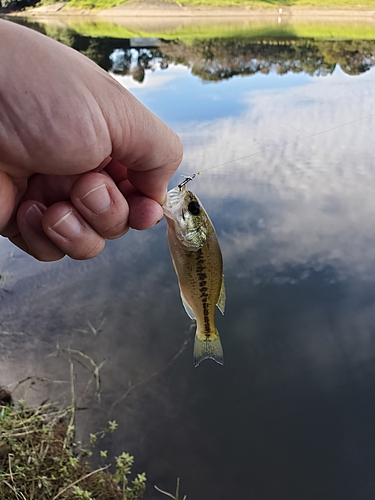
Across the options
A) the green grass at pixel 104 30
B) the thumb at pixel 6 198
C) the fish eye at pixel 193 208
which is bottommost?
the green grass at pixel 104 30

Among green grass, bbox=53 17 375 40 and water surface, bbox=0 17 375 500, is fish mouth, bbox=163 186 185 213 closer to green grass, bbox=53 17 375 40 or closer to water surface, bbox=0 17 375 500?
water surface, bbox=0 17 375 500

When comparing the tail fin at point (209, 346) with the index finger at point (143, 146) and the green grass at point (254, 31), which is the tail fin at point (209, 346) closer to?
the index finger at point (143, 146)

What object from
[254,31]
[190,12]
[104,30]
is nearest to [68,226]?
[254,31]

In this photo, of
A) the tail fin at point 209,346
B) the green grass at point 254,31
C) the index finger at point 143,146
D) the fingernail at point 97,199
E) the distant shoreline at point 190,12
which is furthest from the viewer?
the distant shoreline at point 190,12

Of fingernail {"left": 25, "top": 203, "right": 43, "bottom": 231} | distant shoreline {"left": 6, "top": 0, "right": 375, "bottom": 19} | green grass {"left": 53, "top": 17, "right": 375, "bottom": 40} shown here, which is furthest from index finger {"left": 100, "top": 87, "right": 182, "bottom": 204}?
distant shoreline {"left": 6, "top": 0, "right": 375, "bottom": 19}

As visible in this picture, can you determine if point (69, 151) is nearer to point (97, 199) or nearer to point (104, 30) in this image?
point (97, 199)

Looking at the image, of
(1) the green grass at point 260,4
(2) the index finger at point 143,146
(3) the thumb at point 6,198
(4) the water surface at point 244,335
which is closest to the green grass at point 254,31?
(1) the green grass at point 260,4
